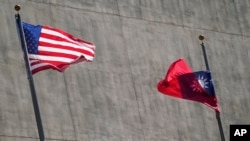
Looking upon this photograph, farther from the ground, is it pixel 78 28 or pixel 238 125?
pixel 78 28

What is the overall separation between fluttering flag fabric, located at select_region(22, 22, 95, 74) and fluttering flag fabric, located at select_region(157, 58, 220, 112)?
3009mm

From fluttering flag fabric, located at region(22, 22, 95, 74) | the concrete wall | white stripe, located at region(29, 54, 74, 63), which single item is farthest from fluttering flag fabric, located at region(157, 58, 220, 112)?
the concrete wall

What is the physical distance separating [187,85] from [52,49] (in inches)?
172

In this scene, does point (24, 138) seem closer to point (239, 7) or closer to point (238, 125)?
point (238, 125)

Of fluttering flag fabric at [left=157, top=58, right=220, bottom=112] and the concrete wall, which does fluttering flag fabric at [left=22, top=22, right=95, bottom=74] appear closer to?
fluttering flag fabric at [left=157, top=58, right=220, bottom=112]

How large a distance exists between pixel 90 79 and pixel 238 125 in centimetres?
703

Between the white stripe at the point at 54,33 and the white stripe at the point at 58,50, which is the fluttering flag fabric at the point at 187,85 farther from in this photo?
the white stripe at the point at 54,33

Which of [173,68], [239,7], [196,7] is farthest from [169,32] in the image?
[173,68]

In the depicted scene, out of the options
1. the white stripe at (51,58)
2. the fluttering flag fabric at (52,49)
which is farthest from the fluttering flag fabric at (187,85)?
the white stripe at (51,58)

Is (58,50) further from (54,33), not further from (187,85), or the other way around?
(187,85)

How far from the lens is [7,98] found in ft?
95.7

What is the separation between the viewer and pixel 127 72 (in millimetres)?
33250

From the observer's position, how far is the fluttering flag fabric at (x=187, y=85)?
90.5ft

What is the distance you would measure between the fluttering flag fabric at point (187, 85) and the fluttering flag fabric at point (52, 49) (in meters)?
3.01
